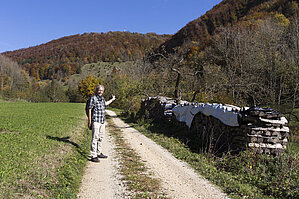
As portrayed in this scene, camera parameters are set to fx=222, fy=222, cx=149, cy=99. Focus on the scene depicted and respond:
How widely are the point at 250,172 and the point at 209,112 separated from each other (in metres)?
3.47

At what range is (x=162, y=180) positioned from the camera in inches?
203

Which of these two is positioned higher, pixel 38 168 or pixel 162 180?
pixel 38 168

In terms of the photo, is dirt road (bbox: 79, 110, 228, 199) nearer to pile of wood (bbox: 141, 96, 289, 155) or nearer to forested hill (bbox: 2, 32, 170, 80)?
pile of wood (bbox: 141, 96, 289, 155)

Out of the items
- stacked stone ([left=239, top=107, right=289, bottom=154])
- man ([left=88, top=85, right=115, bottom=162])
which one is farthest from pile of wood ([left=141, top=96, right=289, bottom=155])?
man ([left=88, top=85, right=115, bottom=162])

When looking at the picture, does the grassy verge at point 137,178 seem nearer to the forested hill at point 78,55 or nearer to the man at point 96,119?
the man at point 96,119

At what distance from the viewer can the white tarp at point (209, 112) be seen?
7625 mm

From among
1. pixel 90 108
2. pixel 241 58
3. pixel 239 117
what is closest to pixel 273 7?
pixel 241 58

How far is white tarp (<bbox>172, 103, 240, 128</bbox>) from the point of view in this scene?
762cm

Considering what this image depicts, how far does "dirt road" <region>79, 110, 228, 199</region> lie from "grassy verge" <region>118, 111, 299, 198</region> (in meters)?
0.36

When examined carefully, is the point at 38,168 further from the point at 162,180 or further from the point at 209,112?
the point at 209,112

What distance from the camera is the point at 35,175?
422cm

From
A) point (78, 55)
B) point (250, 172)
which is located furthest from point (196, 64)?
point (78, 55)

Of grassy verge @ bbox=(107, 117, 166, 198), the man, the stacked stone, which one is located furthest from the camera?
the stacked stone

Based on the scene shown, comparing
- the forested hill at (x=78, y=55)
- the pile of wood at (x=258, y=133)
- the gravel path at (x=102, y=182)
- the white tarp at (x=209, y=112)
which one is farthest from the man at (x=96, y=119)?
the forested hill at (x=78, y=55)
